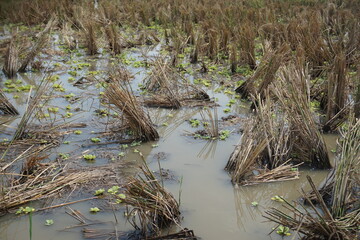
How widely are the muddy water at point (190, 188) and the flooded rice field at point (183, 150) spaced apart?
0.02 metres

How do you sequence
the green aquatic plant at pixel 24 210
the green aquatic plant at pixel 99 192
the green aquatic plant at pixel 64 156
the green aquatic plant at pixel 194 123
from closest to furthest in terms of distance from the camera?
the green aquatic plant at pixel 24 210 → the green aquatic plant at pixel 99 192 → the green aquatic plant at pixel 64 156 → the green aquatic plant at pixel 194 123

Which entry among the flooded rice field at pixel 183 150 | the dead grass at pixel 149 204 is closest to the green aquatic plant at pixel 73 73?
the flooded rice field at pixel 183 150

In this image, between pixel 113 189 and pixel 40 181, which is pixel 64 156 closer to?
pixel 40 181

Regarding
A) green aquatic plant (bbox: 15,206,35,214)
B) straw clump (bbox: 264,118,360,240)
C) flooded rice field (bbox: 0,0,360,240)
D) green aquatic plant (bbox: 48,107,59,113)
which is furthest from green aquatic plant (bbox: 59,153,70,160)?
straw clump (bbox: 264,118,360,240)

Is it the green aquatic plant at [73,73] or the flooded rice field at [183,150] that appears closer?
the flooded rice field at [183,150]

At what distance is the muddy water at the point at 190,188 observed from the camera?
152 inches

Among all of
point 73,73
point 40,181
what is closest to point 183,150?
point 40,181

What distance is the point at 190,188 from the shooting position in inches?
180

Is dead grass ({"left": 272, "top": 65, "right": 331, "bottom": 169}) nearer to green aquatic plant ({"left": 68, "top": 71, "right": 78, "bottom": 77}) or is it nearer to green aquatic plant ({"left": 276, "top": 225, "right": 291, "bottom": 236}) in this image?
green aquatic plant ({"left": 276, "top": 225, "right": 291, "bottom": 236})

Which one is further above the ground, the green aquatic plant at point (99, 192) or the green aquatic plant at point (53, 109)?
the green aquatic plant at point (53, 109)

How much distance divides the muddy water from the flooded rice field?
16 millimetres

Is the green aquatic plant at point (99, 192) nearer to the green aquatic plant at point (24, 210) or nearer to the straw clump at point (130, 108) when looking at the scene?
the green aquatic plant at point (24, 210)

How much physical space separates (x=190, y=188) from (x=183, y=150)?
3.17ft

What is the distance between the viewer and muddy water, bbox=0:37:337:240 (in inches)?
152
